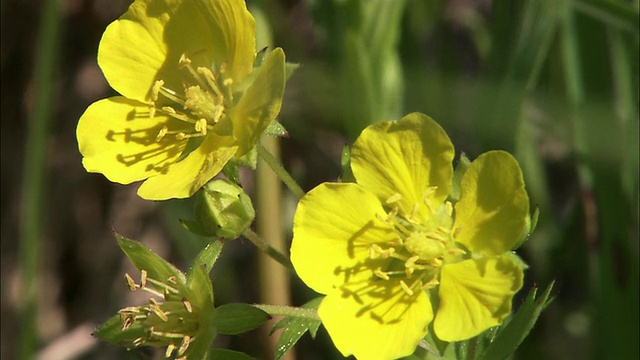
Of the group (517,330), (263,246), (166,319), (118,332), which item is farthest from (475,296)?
(118,332)

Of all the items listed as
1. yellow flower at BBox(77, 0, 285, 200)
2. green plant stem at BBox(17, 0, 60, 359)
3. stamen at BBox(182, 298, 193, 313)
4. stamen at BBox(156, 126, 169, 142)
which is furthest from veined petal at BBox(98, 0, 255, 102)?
green plant stem at BBox(17, 0, 60, 359)

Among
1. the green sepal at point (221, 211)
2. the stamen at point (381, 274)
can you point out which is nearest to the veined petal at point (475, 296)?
the stamen at point (381, 274)

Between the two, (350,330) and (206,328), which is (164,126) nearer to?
(206,328)

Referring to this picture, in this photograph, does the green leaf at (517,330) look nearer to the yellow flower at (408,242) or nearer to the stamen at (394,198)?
the yellow flower at (408,242)

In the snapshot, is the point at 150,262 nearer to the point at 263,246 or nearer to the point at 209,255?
the point at 209,255

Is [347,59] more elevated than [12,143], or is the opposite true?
[347,59]

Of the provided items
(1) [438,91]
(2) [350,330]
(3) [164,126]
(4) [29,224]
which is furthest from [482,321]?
(4) [29,224]
